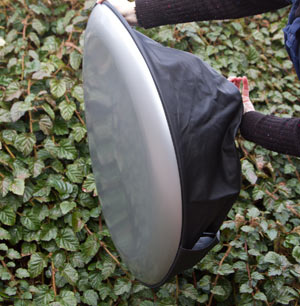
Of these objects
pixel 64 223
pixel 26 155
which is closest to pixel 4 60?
pixel 26 155

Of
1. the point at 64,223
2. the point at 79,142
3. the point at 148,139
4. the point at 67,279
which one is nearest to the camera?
the point at 148,139

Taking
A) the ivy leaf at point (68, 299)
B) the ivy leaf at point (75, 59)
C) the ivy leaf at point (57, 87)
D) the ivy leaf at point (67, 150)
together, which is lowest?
the ivy leaf at point (68, 299)

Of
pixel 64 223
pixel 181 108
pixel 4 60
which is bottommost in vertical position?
pixel 64 223

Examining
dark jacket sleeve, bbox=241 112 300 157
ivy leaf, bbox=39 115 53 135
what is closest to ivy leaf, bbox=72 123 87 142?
ivy leaf, bbox=39 115 53 135

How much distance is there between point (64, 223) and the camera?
2.04 m

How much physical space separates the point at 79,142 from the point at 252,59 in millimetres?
1259

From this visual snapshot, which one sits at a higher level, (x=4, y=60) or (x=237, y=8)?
(x=237, y=8)

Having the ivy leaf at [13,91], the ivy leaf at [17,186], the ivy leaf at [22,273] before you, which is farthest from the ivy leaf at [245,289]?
the ivy leaf at [13,91]

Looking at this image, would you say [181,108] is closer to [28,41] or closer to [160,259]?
[160,259]

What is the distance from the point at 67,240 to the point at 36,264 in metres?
0.17

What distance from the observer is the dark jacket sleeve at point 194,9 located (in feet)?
4.25

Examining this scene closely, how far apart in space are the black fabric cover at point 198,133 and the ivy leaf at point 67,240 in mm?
882

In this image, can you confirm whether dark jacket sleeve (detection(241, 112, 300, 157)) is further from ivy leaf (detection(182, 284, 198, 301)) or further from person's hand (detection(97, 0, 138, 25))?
ivy leaf (detection(182, 284, 198, 301))

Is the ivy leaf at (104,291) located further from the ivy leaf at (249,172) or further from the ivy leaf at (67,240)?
the ivy leaf at (249,172)
